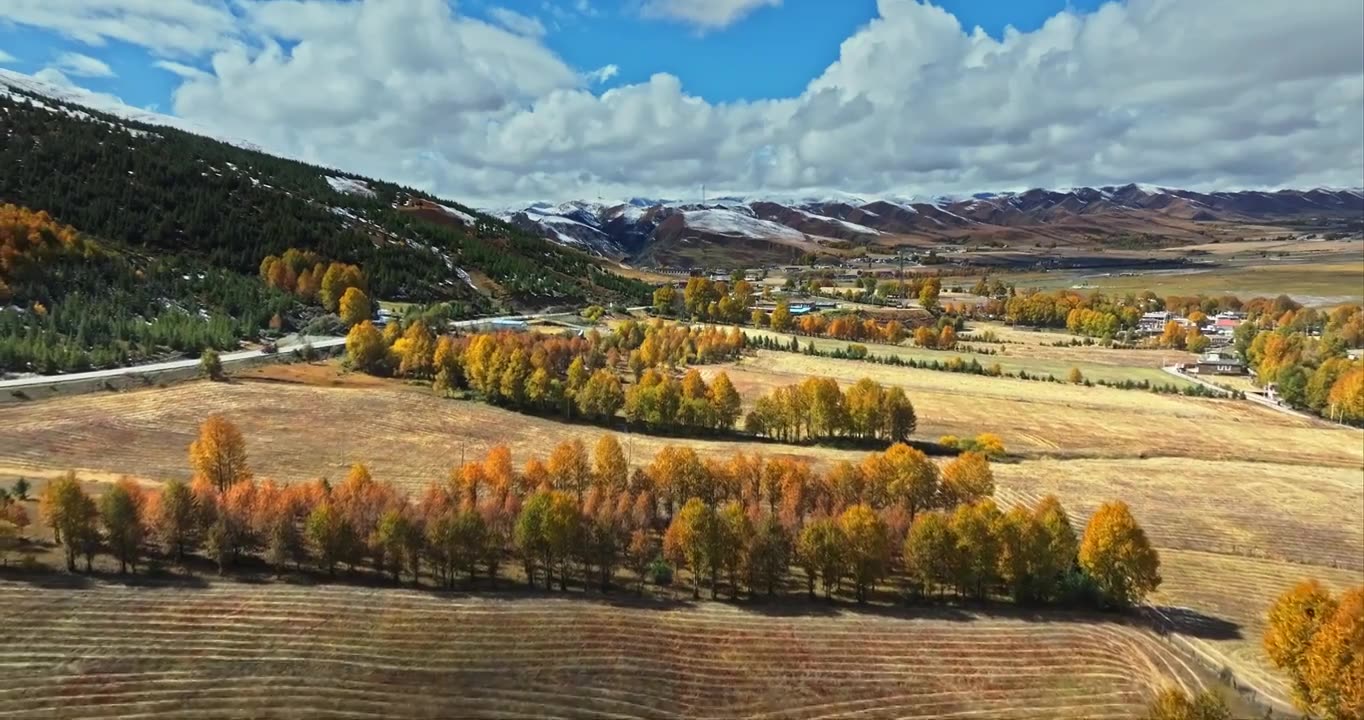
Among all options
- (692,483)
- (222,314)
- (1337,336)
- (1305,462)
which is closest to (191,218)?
(222,314)

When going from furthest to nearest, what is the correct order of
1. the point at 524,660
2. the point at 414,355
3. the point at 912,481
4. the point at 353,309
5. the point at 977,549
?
the point at 353,309, the point at 414,355, the point at 912,481, the point at 977,549, the point at 524,660

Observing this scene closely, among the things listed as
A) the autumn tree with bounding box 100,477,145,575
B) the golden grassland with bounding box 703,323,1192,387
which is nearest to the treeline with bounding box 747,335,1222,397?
the golden grassland with bounding box 703,323,1192,387

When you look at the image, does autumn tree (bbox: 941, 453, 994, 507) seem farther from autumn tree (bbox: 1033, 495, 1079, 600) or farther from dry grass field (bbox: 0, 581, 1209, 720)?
dry grass field (bbox: 0, 581, 1209, 720)

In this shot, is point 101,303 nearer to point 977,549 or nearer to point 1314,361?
point 977,549

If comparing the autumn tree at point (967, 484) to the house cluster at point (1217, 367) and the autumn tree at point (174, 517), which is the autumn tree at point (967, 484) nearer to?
the autumn tree at point (174, 517)

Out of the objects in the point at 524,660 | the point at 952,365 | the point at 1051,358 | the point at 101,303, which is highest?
the point at 101,303

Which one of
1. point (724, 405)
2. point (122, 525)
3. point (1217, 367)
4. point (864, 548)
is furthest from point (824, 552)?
point (1217, 367)
